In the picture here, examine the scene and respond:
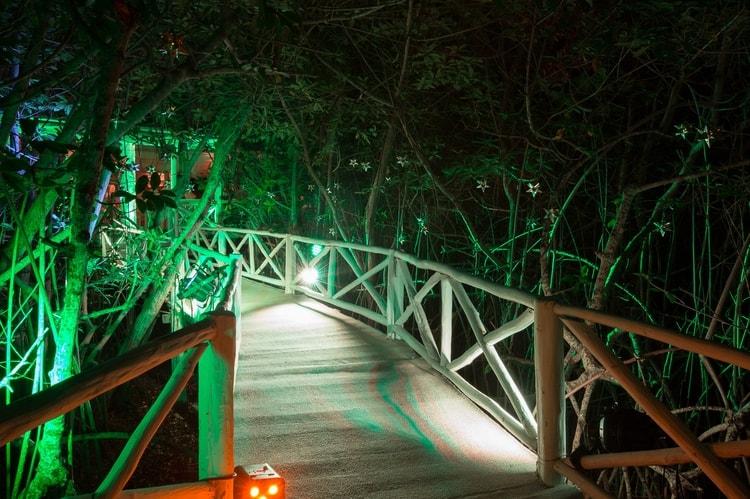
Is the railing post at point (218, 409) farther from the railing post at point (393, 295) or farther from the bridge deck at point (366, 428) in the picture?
the railing post at point (393, 295)

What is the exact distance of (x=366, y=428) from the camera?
399 cm

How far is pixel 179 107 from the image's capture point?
7.84 metres

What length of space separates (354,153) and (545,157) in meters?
3.46

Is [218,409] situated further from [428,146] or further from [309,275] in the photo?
[428,146]

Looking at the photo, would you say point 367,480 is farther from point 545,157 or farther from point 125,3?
point 545,157

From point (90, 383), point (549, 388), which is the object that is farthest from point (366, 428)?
point (90, 383)

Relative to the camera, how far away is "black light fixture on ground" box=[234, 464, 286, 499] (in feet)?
9.05

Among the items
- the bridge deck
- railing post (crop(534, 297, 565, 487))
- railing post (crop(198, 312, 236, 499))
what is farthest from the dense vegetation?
railing post (crop(534, 297, 565, 487))

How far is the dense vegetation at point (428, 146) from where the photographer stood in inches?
172

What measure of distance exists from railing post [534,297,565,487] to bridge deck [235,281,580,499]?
14 centimetres

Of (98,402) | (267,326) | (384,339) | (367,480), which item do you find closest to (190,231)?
(267,326)

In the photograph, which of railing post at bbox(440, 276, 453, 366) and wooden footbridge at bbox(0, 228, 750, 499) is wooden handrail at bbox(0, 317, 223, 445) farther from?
railing post at bbox(440, 276, 453, 366)

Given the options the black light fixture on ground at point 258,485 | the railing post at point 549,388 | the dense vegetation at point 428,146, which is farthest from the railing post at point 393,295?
the black light fixture on ground at point 258,485

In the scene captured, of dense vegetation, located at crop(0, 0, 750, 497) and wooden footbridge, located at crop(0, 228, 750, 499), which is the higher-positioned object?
dense vegetation, located at crop(0, 0, 750, 497)
